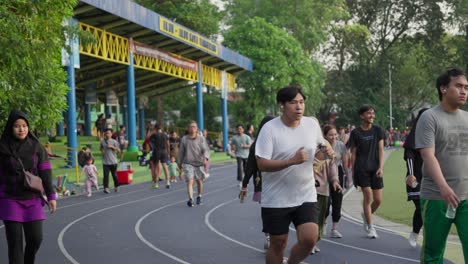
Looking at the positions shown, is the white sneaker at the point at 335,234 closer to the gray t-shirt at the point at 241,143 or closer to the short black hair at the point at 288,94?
the short black hair at the point at 288,94

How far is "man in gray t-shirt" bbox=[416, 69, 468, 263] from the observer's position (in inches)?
227

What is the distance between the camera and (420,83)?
272 feet

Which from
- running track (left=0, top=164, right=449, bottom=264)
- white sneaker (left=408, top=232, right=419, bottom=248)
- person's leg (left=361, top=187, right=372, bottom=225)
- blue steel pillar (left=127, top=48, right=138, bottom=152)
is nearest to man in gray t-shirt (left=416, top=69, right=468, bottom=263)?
running track (left=0, top=164, right=449, bottom=264)

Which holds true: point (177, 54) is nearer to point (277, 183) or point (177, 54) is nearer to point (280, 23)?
point (280, 23)

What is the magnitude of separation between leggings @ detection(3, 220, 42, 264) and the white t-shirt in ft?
7.54

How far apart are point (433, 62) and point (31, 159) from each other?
65293 mm

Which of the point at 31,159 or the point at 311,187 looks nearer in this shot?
the point at 311,187

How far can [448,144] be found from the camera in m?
5.83

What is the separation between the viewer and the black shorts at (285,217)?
6.39 metres

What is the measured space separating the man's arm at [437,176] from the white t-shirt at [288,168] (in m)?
1.08

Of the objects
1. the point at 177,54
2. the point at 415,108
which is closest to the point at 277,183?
A: the point at 177,54

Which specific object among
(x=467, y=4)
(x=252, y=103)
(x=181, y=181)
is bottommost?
(x=181, y=181)

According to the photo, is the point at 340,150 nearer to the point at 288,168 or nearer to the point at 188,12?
the point at 288,168

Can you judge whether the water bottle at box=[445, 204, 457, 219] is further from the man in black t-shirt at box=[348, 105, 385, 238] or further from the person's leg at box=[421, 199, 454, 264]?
the man in black t-shirt at box=[348, 105, 385, 238]
